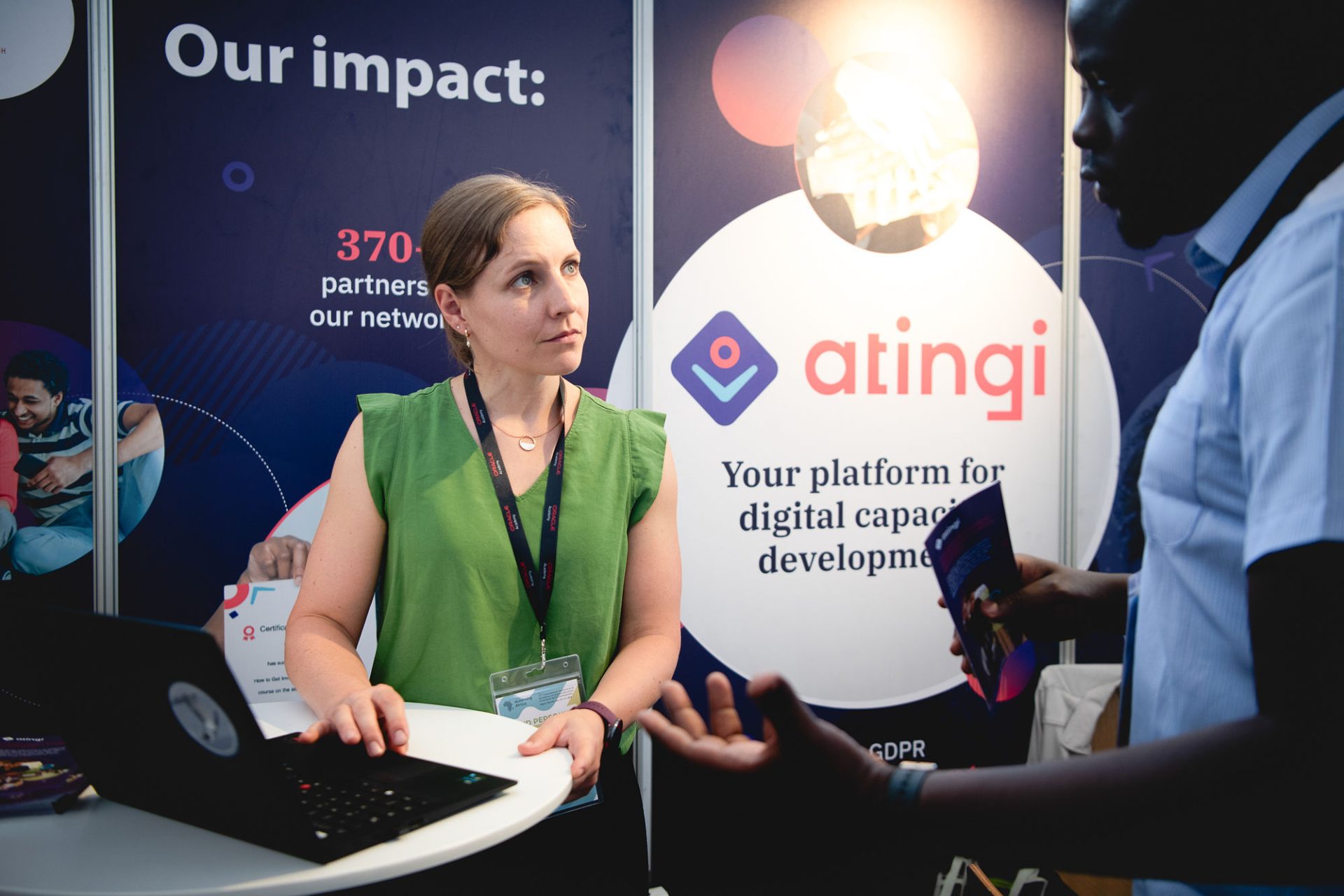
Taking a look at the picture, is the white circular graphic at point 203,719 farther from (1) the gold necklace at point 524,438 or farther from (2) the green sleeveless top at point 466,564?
(1) the gold necklace at point 524,438

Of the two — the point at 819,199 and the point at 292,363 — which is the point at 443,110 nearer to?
the point at 292,363

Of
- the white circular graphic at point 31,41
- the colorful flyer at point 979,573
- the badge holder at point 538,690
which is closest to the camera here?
the colorful flyer at point 979,573

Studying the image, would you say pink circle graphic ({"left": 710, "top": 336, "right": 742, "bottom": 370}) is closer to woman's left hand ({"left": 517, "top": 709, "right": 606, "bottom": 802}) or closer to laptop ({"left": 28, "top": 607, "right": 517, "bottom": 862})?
woman's left hand ({"left": 517, "top": 709, "right": 606, "bottom": 802})

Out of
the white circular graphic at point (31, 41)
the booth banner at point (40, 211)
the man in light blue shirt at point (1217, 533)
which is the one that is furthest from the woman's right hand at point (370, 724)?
the white circular graphic at point (31, 41)

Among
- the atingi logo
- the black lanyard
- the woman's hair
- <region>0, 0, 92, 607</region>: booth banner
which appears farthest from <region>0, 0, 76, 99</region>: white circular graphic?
the atingi logo

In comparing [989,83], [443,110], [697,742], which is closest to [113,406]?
[443,110]

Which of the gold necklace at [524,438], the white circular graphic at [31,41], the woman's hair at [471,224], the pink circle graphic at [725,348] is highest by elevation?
the white circular graphic at [31,41]

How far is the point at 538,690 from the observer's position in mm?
1720

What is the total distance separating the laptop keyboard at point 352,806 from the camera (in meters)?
0.99

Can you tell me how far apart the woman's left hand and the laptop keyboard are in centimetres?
26

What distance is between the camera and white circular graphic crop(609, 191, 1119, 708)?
115 inches

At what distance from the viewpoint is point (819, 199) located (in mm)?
2990

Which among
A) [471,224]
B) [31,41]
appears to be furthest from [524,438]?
[31,41]

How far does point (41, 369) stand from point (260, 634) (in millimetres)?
943
